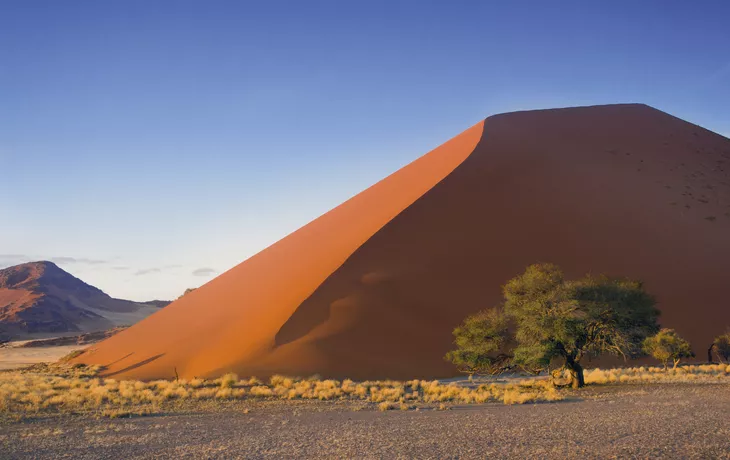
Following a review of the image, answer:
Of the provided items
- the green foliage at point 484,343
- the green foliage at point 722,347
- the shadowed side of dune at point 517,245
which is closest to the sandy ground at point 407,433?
the green foliage at point 484,343

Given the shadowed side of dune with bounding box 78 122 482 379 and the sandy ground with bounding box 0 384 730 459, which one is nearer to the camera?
the sandy ground with bounding box 0 384 730 459

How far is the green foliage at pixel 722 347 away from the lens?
2358cm

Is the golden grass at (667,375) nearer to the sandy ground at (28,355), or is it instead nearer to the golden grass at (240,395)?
the golden grass at (240,395)

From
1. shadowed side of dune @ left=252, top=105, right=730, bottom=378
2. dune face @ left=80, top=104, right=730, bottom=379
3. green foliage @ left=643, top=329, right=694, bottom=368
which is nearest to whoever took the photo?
green foliage @ left=643, top=329, right=694, bottom=368

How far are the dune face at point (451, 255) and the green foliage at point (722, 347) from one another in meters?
0.62

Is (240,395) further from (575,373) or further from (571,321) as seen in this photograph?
(575,373)

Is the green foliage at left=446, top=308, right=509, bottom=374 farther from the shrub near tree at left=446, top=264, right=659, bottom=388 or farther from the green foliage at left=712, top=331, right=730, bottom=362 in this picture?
the green foliage at left=712, top=331, right=730, bottom=362

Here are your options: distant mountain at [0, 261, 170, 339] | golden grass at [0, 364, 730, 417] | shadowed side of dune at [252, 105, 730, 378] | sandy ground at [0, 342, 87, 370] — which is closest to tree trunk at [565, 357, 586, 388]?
golden grass at [0, 364, 730, 417]

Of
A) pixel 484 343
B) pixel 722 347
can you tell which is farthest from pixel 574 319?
pixel 722 347

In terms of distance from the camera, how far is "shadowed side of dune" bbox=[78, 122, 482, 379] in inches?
958

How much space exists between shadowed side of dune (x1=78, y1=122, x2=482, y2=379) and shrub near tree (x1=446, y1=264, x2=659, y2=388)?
34.3 feet

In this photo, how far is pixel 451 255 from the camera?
27062mm

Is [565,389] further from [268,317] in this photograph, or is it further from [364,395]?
[268,317]

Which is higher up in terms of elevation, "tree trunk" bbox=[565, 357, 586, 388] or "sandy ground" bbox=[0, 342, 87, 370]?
"tree trunk" bbox=[565, 357, 586, 388]
